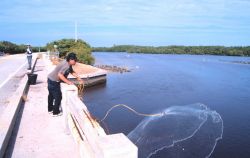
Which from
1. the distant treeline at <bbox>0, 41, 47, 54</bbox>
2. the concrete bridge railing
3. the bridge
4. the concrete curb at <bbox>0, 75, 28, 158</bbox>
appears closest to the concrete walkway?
the bridge

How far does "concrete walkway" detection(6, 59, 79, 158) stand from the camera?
6043mm

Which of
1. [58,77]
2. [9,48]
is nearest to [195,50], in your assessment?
[9,48]

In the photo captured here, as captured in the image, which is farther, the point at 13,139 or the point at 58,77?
the point at 58,77

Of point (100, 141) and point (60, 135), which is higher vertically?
point (100, 141)

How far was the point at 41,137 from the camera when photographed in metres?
6.92

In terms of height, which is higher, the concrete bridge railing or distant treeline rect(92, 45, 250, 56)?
distant treeline rect(92, 45, 250, 56)

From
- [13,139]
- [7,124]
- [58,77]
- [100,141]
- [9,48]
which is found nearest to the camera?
[100,141]

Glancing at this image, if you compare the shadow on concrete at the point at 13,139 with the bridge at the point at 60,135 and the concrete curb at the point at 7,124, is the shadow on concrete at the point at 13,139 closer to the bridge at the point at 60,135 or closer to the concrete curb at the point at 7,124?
the bridge at the point at 60,135

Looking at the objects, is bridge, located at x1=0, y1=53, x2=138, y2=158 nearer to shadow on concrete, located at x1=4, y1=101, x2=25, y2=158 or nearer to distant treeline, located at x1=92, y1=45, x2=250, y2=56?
shadow on concrete, located at x1=4, y1=101, x2=25, y2=158

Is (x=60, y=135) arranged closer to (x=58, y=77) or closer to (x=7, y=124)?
(x=7, y=124)

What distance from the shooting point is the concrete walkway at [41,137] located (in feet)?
19.8

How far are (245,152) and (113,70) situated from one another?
40.4 m

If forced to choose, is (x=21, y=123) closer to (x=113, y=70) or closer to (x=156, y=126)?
(x=156, y=126)

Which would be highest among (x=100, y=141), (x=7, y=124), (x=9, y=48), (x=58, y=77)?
(x=9, y=48)
